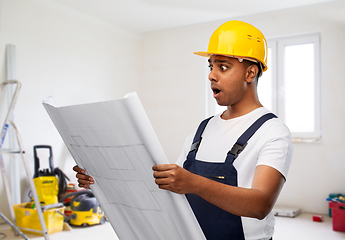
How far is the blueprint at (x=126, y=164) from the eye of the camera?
0.67 metres

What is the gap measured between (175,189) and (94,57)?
4.53m

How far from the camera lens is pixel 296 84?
4.60 meters

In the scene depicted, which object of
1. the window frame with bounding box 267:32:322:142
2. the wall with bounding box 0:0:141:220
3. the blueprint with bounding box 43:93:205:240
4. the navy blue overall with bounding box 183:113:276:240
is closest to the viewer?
the blueprint with bounding box 43:93:205:240

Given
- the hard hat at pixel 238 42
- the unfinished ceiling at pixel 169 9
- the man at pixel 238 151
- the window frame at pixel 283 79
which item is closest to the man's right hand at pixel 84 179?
the man at pixel 238 151

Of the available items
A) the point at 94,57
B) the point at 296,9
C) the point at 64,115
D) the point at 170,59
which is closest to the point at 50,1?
the point at 94,57

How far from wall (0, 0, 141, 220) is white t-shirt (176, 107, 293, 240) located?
3.32m

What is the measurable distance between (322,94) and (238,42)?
12.3ft

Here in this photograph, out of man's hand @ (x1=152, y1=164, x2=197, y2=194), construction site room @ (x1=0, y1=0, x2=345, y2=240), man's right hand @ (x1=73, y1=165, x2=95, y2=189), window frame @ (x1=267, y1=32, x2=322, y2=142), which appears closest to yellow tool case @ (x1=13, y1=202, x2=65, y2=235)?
construction site room @ (x1=0, y1=0, x2=345, y2=240)

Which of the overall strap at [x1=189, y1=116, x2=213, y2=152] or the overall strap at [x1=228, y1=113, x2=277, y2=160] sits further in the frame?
the overall strap at [x1=189, y1=116, x2=213, y2=152]

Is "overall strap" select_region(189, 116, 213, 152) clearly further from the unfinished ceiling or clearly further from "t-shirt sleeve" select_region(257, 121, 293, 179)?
the unfinished ceiling

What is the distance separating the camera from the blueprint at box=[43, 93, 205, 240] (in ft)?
2.21

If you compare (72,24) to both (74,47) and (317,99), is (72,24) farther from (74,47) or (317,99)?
(317,99)

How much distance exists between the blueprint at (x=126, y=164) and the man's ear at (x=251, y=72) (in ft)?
1.58

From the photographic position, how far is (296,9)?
4.51m
